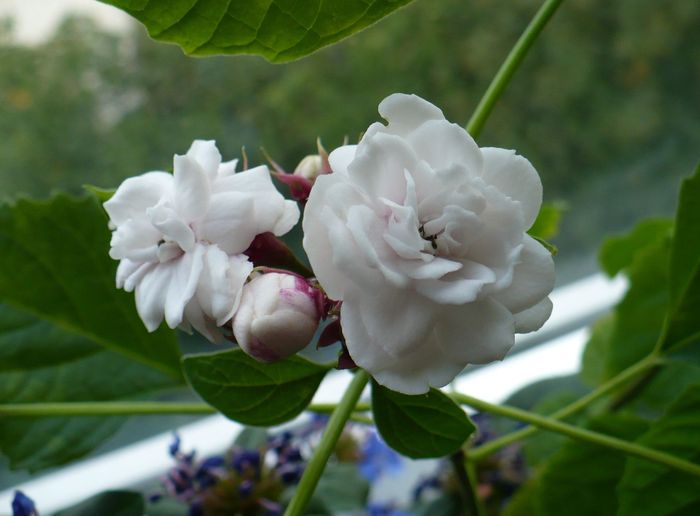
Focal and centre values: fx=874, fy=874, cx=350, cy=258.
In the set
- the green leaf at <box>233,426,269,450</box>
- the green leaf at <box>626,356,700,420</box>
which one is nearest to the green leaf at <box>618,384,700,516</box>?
the green leaf at <box>626,356,700,420</box>

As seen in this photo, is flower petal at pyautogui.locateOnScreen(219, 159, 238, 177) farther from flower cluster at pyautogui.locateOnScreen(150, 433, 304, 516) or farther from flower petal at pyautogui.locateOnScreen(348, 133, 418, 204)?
flower cluster at pyautogui.locateOnScreen(150, 433, 304, 516)

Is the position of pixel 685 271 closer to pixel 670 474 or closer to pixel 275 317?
pixel 670 474

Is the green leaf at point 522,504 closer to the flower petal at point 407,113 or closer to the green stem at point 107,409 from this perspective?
the green stem at point 107,409

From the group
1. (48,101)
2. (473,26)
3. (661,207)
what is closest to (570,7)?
(473,26)

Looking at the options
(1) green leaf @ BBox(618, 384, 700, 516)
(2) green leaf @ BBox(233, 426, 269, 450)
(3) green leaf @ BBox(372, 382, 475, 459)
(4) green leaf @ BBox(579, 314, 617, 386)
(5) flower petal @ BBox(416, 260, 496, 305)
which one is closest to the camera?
(5) flower petal @ BBox(416, 260, 496, 305)

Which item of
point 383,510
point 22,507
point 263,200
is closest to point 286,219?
point 263,200

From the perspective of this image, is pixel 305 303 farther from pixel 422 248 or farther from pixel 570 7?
pixel 570 7

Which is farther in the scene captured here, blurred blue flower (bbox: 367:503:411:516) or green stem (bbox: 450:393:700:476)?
blurred blue flower (bbox: 367:503:411:516)
